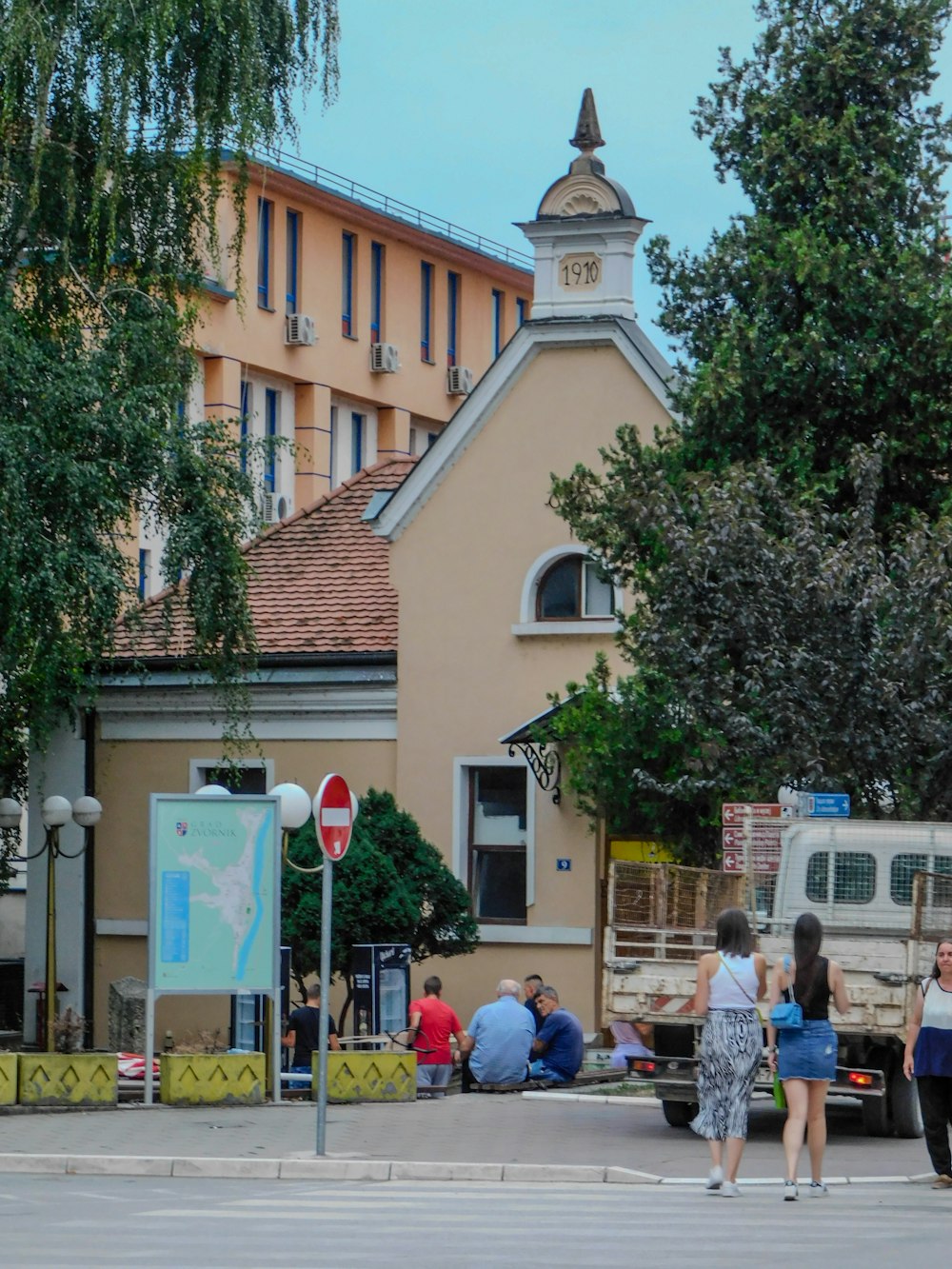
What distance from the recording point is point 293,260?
65.5 metres

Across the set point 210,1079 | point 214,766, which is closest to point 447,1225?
point 210,1079

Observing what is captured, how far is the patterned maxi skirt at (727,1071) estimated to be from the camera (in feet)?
48.3

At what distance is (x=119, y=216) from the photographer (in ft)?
A: 84.5

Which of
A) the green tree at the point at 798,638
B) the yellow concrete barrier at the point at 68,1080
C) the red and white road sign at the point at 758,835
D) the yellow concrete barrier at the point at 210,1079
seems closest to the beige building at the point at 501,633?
the green tree at the point at 798,638

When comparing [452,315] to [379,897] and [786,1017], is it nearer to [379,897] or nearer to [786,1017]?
[379,897]

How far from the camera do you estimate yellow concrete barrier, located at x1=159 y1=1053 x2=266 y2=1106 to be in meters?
20.7

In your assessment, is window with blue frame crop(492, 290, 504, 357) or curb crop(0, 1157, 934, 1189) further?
window with blue frame crop(492, 290, 504, 357)

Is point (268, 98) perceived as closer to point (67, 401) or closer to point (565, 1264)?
point (67, 401)

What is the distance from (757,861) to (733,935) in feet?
18.0

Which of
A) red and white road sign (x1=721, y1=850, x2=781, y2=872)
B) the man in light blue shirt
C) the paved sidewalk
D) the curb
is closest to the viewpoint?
the curb

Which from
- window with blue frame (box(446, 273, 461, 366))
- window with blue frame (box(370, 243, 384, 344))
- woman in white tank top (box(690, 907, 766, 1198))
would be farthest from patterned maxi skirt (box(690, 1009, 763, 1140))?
window with blue frame (box(446, 273, 461, 366))

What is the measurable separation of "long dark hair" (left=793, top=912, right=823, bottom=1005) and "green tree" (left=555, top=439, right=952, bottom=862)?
6.22 meters

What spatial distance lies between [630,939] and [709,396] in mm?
5620

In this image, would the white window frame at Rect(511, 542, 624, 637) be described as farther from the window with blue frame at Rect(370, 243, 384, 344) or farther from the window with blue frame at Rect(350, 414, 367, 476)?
the window with blue frame at Rect(370, 243, 384, 344)
